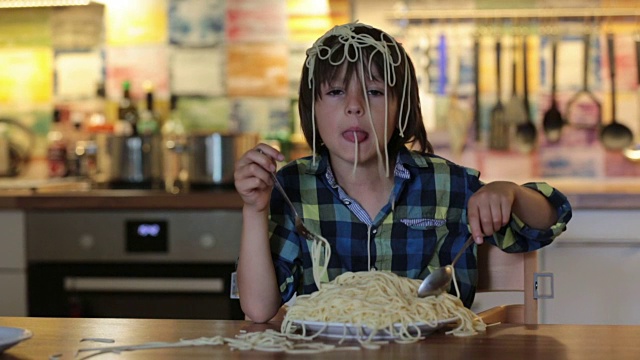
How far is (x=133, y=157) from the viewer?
3.11 meters

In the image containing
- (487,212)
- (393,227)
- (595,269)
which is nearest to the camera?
(487,212)

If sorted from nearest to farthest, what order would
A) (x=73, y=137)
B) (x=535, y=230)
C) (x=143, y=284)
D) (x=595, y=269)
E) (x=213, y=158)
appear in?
(x=535, y=230), (x=595, y=269), (x=143, y=284), (x=213, y=158), (x=73, y=137)

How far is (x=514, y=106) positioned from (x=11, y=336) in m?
2.26

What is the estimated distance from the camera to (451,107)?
3.13 meters

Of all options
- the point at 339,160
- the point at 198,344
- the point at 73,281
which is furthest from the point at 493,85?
the point at 198,344

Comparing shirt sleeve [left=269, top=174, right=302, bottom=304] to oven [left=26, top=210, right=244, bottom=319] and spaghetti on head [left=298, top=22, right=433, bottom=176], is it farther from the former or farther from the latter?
oven [left=26, top=210, right=244, bottom=319]

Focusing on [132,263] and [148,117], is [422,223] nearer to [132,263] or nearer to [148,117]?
[132,263]

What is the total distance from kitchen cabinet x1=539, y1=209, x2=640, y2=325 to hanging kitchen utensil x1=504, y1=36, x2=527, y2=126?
0.63 metres

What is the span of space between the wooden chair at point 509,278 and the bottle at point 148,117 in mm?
1827

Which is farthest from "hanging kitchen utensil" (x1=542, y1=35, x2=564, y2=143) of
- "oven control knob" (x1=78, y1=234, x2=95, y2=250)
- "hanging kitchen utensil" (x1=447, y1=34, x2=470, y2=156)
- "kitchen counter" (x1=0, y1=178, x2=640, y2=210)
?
"oven control knob" (x1=78, y1=234, x2=95, y2=250)

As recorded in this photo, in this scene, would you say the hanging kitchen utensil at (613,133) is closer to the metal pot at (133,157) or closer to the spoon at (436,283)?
the metal pot at (133,157)

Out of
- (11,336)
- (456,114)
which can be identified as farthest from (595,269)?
(11,336)

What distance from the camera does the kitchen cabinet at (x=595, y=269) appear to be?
8.23 feet

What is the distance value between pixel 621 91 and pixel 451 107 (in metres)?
0.54
